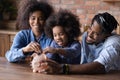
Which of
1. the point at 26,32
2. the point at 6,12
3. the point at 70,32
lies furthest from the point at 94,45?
the point at 6,12

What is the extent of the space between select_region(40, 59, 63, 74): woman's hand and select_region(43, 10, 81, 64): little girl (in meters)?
0.12

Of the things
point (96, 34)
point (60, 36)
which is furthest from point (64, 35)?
point (96, 34)

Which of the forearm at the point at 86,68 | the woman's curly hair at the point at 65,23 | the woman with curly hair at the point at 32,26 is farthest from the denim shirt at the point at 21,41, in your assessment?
the forearm at the point at 86,68

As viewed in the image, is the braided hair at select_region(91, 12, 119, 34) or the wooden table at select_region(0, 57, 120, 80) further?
the braided hair at select_region(91, 12, 119, 34)

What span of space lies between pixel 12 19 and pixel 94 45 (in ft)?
9.48

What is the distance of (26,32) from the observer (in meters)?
1.95

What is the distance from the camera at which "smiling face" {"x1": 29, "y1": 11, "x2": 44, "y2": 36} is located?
189 cm

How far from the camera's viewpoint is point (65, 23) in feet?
5.74

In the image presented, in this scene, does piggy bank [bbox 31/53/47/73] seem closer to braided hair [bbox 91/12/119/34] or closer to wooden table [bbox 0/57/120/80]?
wooden table [bbox 0/57/120/80]

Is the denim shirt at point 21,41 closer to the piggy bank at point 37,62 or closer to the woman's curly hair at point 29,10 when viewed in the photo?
the woman's curly hair at point 29,10

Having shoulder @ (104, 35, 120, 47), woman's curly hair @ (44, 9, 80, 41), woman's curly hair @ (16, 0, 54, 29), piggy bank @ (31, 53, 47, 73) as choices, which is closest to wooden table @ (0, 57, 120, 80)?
piggy bank @ (31, 53, 47, 73)

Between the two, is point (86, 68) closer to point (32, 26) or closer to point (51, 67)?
point (51, 67)

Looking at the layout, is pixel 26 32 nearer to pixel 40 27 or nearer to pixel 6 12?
pixel 40 27

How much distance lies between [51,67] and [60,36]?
258 mm
